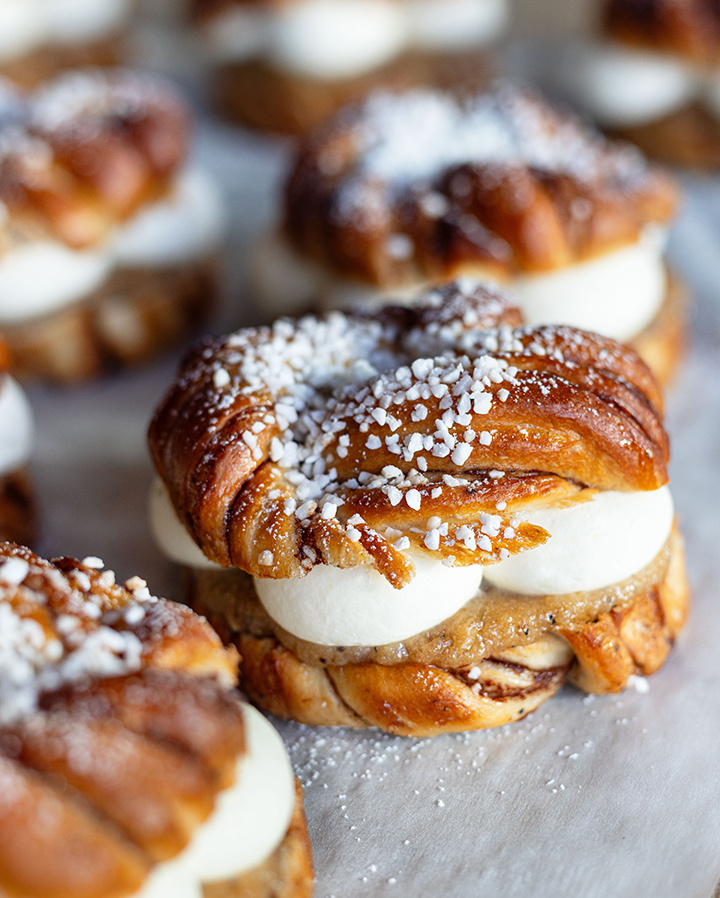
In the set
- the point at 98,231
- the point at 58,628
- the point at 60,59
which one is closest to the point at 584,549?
the point at 58,628

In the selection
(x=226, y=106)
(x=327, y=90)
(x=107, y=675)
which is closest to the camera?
(x=107, y=675)

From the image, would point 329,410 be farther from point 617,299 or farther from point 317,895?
point 617,299

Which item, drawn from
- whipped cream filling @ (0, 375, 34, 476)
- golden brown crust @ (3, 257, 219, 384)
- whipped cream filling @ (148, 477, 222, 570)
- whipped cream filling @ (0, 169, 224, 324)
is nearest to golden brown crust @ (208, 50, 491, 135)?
whipped cream filling @ (0, 169, 224, 324)

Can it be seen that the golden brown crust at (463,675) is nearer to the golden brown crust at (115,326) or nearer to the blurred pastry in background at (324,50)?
the golden brown crust at (115,326)

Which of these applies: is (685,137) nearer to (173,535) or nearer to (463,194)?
(463,194)

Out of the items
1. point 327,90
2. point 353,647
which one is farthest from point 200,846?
point 327,90

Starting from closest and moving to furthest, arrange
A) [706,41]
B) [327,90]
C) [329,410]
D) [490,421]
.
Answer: [490,421]
[329,410]
[706,41]
[327,90]

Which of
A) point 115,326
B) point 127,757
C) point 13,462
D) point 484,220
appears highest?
point 127,757
